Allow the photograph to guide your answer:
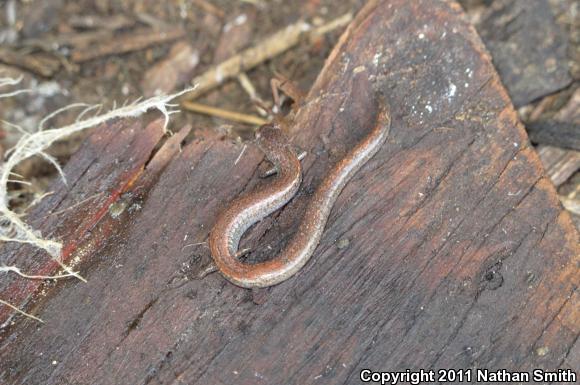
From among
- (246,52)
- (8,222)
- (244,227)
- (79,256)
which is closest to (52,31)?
(246,52)

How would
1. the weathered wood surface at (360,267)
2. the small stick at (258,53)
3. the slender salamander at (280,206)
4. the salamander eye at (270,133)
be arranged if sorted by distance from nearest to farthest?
the weathered wood surface at (360,267) → the slender salamander at (280,206) → the salamander eye at (270,133) → the small stick at (258,53)

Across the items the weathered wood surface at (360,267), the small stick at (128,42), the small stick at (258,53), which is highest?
the small stick at (128,42)

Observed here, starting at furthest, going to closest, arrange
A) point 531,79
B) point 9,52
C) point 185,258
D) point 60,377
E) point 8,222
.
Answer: point 9,52 < point 531,79 < point 8,222 < point 185,258 < point 60,377

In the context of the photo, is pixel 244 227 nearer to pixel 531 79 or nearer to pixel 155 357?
pixel 155 357

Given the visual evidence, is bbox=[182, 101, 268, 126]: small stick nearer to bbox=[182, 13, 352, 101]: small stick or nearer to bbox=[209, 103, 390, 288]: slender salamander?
bbox=[182, 13, 352, 101]: small stick

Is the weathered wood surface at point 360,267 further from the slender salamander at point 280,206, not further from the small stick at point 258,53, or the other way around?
the small stick at point 258,53

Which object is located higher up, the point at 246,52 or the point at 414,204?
the point at 246,52

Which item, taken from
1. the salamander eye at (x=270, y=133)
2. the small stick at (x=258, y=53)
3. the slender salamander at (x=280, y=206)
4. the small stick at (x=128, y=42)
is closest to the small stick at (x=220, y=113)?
the small stick at (x=258, y=53)

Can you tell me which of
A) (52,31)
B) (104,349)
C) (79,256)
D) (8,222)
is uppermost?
(52,31)
